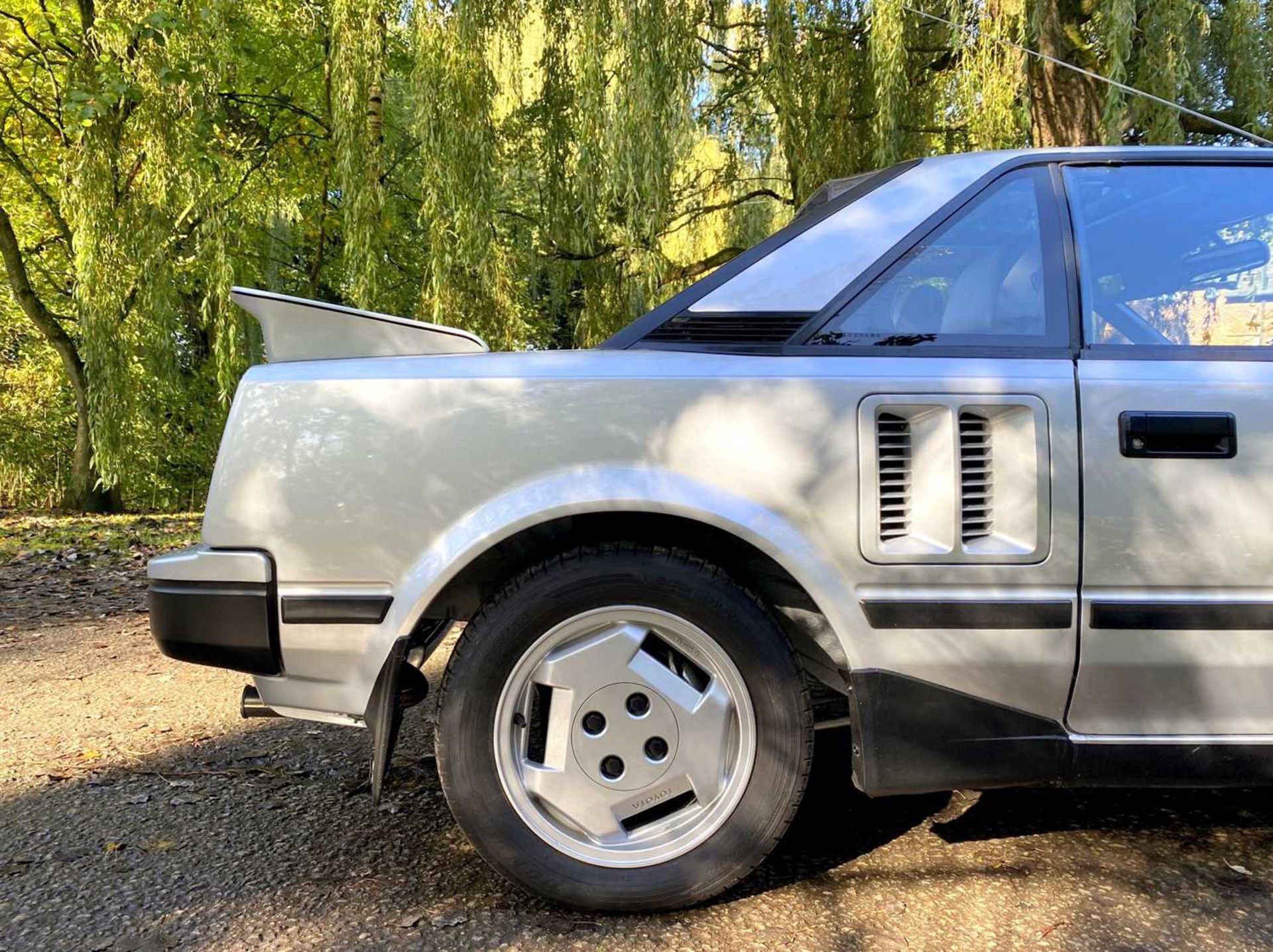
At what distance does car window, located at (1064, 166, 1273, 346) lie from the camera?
2082mm

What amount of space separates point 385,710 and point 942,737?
1222 mm

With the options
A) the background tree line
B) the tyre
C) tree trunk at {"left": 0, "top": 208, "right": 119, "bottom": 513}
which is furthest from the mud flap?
tree trunk at {"left": 0, "top": 208, "right": 119, "bottom": 513}

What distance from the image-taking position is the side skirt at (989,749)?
1.93 m

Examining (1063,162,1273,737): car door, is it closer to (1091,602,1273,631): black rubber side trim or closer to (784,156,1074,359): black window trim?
(1091,602,1273,631): black rubber side trim

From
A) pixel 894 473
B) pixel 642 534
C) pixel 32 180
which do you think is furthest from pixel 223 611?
pixel 32 180

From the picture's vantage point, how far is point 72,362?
39.0 feet

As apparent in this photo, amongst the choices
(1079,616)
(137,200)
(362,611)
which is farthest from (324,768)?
(137,200)

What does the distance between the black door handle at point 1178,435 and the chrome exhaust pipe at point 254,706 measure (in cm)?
201

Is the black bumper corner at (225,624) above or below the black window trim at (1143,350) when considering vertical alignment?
below

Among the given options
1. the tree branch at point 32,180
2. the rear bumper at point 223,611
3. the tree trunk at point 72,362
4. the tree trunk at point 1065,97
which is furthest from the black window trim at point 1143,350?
the tree branch at point 32,180

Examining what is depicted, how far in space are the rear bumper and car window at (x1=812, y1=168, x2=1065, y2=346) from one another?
137cm

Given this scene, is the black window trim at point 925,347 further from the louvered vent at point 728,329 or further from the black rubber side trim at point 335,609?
the black rubber side trim at point 335,609

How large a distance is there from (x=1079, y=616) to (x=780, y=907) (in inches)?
36.0

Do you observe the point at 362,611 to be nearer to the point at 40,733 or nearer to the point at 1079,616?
the point at 1079,616
